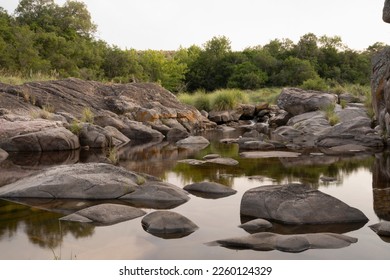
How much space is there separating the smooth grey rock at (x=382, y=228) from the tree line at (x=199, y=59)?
2971cm

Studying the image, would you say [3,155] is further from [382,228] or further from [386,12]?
[382,228]

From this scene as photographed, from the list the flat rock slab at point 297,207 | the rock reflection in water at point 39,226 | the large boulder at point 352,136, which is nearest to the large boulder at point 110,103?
the large boulder at point 352,136

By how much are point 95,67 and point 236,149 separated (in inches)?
962

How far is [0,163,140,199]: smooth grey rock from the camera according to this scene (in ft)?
20.7

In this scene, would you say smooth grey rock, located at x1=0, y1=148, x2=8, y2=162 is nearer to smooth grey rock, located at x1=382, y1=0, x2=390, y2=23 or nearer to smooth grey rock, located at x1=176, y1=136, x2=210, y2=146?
smooth grey rock, located at x1=176, y1=136, x2=210, y2=146

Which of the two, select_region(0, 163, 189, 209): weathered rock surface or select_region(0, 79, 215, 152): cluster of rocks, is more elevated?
select_region(0, 79, 215, 152): cluster of rocks

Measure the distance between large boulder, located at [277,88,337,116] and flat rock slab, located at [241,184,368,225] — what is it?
1491 centimetres

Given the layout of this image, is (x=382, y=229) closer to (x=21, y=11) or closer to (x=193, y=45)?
(x=21, y=11)

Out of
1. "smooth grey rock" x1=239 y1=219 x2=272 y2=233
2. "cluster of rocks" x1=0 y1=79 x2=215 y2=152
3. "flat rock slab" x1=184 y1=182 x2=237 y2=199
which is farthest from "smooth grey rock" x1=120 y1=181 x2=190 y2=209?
"cluster of rocks" x1=0 y1=79 x2=215 y2=152

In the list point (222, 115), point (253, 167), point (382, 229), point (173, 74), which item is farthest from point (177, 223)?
point (173, 74)

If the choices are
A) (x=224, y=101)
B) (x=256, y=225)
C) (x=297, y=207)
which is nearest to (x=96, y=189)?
(x=256, y=225)

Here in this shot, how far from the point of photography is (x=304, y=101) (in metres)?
20.6

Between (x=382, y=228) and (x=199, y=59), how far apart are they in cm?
4168

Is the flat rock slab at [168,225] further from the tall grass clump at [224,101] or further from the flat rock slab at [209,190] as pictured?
the tall grass clump at [224,101]
